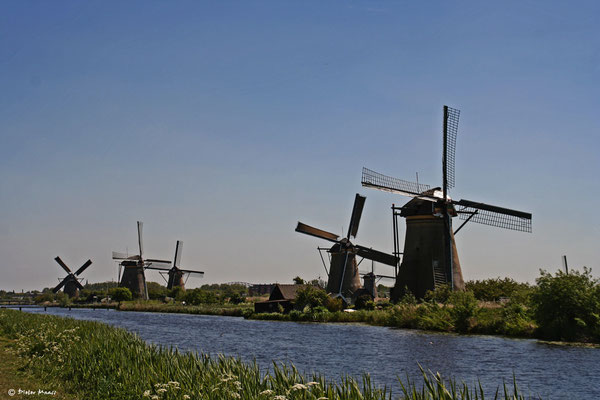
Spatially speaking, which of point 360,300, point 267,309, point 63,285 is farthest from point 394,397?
point 63,285

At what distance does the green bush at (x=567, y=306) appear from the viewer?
24.7 meters

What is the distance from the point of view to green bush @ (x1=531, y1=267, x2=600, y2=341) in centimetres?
2470

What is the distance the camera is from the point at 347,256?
56.5 meters

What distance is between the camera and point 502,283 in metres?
43.5

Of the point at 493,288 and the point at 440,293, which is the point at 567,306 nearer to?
the point at 440,293

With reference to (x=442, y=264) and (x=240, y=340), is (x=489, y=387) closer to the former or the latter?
(x=240, y=340)

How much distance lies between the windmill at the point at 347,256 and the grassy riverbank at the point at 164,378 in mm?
41377

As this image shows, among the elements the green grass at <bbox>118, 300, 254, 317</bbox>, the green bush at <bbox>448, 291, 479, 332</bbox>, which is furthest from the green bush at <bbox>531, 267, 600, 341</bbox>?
the green grass at <bbox>118, 300, 254, 317</bbox>

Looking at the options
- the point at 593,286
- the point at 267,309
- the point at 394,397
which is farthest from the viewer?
the point at 267,309

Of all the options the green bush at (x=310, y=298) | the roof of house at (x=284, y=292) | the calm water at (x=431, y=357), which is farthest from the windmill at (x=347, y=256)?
the calm water at (x=431, y=357)

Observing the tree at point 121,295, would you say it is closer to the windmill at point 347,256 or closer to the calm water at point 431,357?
the windmill at point 347,256

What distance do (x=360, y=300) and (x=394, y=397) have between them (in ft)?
126

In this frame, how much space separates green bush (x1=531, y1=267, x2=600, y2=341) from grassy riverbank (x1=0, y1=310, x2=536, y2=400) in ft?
42.0

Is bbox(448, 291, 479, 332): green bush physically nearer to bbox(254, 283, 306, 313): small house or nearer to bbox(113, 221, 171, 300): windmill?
bbox(254, 283, 306, 313): small house
